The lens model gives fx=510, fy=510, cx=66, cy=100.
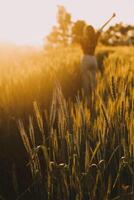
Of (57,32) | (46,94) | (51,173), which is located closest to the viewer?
(51,173)

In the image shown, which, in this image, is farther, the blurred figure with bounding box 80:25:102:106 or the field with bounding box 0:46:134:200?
the blurred figure with bounding box 80:25:102:106

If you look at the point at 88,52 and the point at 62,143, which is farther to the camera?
the point at 88,52

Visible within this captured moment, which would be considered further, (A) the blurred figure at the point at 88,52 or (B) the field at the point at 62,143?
(A) the blurred figure at the point at 88,52

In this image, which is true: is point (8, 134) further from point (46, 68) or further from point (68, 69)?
point (68, 69)

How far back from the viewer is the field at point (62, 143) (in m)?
1.92

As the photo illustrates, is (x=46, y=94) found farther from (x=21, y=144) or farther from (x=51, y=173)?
(x=51, y=173)

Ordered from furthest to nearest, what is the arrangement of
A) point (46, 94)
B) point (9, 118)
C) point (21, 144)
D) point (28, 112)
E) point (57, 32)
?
point (57, 32) → point (46, 94) → point (28, 112) → point (9, 118) → point (21, 144)

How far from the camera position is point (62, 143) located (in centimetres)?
195

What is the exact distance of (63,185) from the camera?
195cm

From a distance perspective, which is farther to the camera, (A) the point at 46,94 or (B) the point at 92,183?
(A) the point at 46,94

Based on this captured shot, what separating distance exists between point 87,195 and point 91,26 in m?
2.63

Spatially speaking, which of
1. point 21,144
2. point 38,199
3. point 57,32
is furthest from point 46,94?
point 57,32

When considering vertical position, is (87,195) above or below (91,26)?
below

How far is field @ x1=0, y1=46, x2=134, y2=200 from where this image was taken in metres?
1.92
